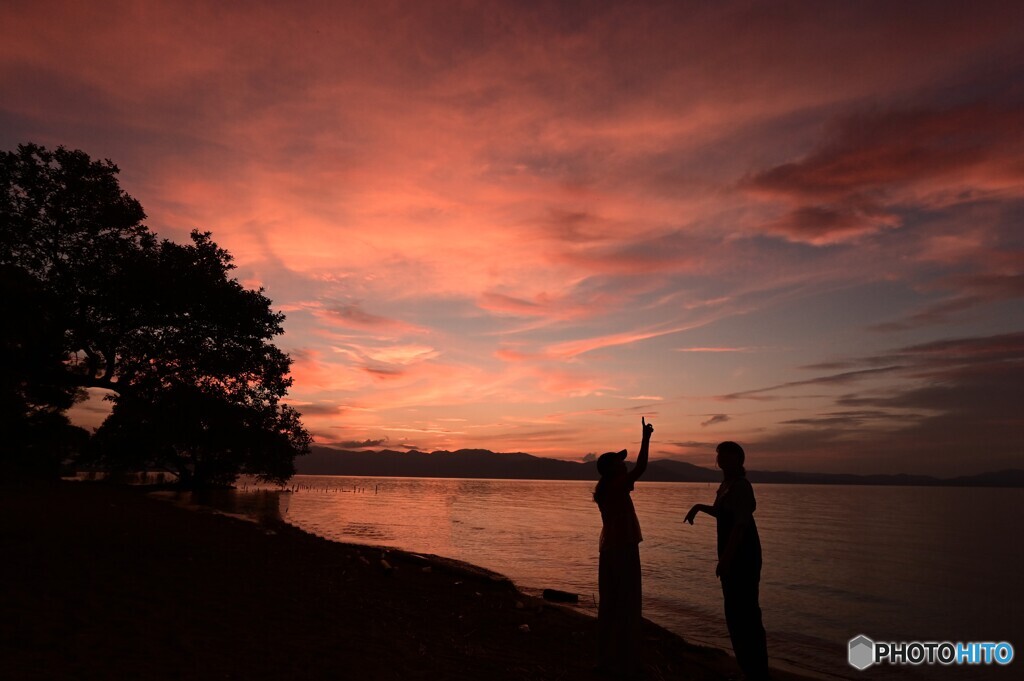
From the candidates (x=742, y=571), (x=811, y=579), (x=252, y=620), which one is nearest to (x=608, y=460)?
(x=742, y=571)

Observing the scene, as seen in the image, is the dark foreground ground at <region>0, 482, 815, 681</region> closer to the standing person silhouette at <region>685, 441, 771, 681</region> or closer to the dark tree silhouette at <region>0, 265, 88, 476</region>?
the standing person silhouette at <region>685, 441, 771, 681</region>

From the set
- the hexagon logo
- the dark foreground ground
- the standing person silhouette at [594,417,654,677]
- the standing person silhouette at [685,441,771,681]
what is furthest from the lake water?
the standing person silhouette at [594,417,654,677]

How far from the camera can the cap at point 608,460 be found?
7.36 meters

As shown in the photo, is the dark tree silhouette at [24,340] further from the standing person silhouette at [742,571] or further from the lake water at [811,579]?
the lake water at [811,579]

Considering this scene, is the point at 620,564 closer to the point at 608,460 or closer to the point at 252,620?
the point at 608,460

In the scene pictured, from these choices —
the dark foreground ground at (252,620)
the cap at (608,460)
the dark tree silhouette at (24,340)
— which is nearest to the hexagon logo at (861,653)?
the dark foreground ground at (252,620)

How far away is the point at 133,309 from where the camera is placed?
16375mm

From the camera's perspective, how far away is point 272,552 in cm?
1677

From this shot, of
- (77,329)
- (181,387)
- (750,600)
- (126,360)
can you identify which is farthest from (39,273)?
(750,600)

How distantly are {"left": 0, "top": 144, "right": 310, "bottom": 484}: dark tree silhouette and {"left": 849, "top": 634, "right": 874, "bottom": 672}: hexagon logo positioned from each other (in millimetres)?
18149

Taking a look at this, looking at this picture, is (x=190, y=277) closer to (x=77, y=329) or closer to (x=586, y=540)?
(x=77, y=329)

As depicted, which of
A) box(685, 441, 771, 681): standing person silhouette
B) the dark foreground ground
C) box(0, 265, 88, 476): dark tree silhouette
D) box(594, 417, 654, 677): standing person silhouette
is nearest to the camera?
the dark foreground ground

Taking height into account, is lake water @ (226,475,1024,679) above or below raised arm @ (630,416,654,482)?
below

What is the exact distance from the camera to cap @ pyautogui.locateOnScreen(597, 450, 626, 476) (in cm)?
736
